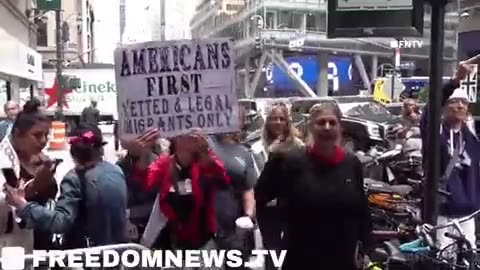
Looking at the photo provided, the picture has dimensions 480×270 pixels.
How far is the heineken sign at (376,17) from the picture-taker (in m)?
6.99

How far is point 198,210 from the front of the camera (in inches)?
215

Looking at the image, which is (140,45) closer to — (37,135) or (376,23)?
(37,135)

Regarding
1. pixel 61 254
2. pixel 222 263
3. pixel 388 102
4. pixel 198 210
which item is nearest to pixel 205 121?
pixel 198 210

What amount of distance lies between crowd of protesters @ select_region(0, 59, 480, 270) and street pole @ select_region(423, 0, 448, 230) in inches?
56.7

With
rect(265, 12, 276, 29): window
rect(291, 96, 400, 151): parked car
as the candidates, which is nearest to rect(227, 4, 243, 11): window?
rect(265, 12, 276, 29): window

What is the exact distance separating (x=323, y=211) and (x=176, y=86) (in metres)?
1.62

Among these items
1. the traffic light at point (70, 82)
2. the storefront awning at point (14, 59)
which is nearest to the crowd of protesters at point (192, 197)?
the storefront awning at point (14, 59)

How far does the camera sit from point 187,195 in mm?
5496

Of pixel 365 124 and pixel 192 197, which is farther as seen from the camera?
pixel 365 124

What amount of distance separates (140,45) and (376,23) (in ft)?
6.72

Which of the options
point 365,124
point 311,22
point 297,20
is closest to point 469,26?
point 365,124

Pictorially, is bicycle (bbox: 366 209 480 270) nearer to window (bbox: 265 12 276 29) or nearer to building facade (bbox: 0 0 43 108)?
building facade (bbox: 0 0 43 108)

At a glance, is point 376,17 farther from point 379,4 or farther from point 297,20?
point 297,20

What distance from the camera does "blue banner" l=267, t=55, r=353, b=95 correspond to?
70875 mm
